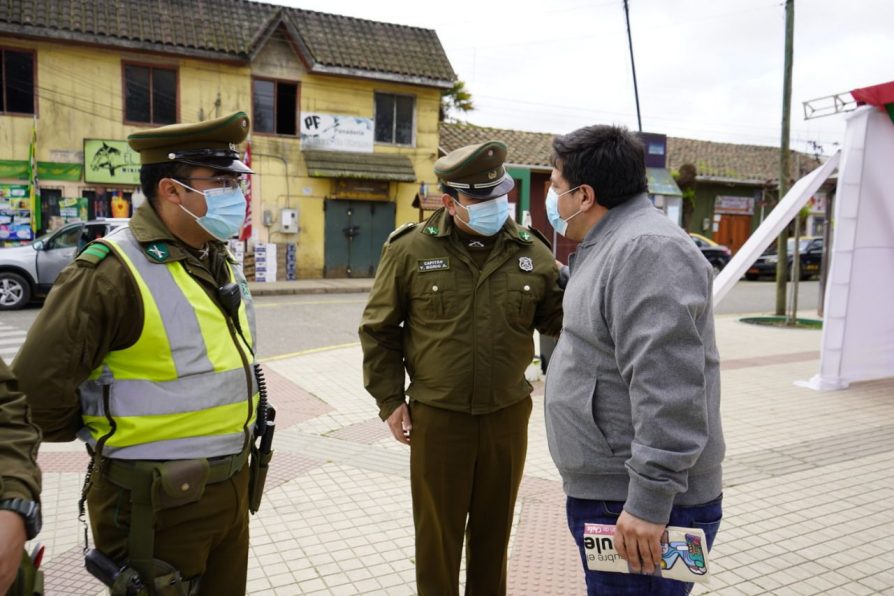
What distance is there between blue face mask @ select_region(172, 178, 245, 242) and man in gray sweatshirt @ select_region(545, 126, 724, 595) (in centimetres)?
108

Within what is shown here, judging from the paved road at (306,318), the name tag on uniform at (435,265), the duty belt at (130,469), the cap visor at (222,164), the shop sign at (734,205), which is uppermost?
the shop sign at (734,205)

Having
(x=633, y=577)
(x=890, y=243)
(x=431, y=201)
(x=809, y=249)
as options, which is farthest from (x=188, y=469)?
(x=809, y=249)

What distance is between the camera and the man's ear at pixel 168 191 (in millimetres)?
2285

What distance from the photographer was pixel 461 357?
9.21ft

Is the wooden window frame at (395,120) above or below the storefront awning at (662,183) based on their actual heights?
above

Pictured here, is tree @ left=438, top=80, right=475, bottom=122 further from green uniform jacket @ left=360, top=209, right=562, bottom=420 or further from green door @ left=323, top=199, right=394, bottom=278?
green uniform jacket @ left=360, top=209, right=562, bottom=420

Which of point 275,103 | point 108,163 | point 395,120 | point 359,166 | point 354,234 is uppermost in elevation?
point 275,103

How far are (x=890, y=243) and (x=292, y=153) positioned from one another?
15148 mm

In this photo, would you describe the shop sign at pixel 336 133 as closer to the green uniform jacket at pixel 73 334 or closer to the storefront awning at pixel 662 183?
the storefront awning at pixel 662 183

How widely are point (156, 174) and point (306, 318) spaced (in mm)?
10524

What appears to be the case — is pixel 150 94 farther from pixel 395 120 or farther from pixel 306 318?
pixel 306 318

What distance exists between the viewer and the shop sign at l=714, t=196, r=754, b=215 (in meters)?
31.2

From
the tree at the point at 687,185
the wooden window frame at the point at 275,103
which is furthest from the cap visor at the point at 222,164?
the tree at the point at 687,185

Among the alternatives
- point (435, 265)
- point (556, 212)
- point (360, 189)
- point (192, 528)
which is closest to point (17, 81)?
point (360, 189)
